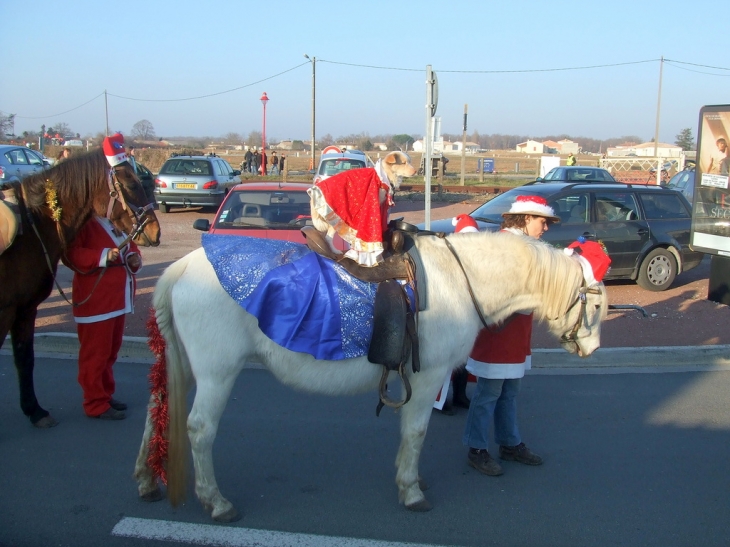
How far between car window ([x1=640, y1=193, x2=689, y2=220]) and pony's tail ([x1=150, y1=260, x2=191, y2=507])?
8512 mm

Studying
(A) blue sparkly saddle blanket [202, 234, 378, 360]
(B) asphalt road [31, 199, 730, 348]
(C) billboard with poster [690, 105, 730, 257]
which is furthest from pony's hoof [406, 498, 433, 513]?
(C) billboard with poster [690, 105, 730, 257]

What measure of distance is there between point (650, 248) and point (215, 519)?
824 cm

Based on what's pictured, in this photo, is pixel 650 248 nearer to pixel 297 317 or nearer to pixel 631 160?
pixel 297 317

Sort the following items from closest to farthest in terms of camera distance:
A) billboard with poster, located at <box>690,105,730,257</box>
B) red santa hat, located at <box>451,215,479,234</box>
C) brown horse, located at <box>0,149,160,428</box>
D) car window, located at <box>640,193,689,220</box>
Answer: brown horse, located at <box>0,149,160,428</box> → red santa hat, located at <box>451,215,479,234</box> → billboard with poster, located at <box>690,105,730,257</box> → car window, located at <box>640,193,689,220</box>

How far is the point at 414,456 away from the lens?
3564 millimetres

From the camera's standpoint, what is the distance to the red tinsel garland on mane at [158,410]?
347 cm

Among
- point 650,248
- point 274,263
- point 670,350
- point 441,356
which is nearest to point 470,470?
point 441,356

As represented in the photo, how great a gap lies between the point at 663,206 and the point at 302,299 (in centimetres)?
865

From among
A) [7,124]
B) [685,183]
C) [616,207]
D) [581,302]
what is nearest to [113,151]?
[581,302]

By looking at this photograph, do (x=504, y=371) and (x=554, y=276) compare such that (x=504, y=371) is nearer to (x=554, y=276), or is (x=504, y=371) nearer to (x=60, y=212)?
Result: (x=554, y=276)

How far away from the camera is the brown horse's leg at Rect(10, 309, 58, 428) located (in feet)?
14.5

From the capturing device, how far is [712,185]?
8.09 metres

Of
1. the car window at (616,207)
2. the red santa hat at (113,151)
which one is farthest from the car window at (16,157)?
the car window at (616,207)

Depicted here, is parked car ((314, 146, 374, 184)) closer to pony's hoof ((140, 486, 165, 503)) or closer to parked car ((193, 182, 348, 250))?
parked car ((193, 182, 348, 250))
